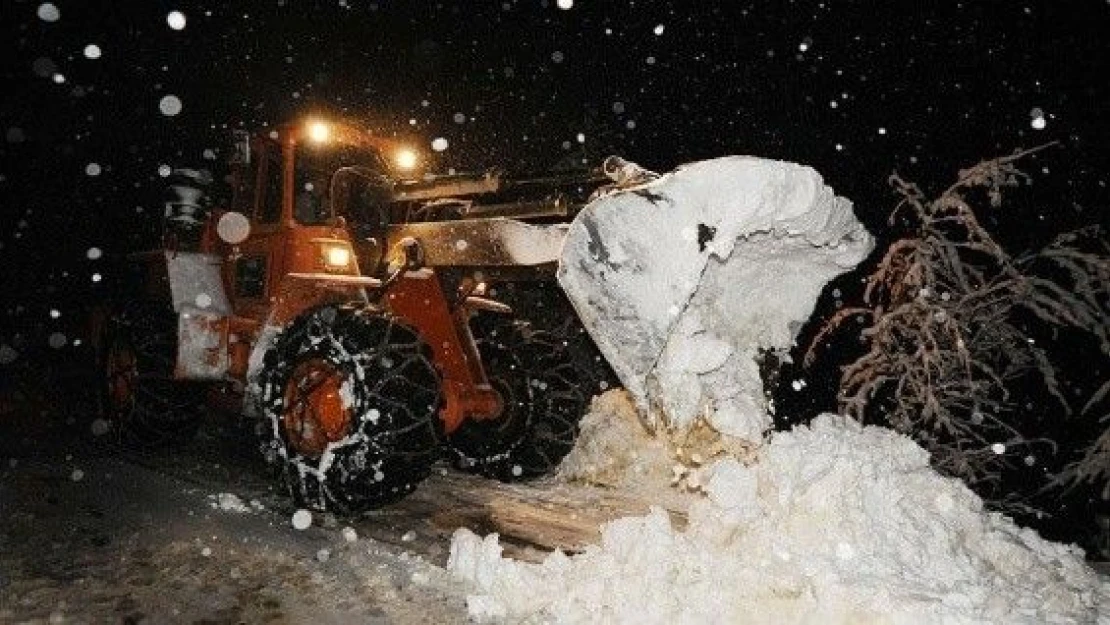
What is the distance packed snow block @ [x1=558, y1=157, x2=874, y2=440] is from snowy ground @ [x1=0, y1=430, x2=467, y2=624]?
1.55 meters

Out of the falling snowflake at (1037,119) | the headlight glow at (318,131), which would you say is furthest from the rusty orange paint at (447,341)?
the falling snowflake at (1037,119)

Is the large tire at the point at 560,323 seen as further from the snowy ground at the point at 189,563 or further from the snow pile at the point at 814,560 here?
the snowy ground at the point at 189,563

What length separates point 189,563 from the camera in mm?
4109

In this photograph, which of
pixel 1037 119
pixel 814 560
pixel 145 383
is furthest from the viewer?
pixel 1037 119

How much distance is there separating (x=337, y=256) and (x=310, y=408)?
1244mm

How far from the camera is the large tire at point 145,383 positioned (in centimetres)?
631

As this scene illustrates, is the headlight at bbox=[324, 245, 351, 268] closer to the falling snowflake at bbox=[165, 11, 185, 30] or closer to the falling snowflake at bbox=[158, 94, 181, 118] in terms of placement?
the falling snowflake at bbox=[165, 11, 185, 30]

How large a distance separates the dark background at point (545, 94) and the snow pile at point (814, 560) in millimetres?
3015

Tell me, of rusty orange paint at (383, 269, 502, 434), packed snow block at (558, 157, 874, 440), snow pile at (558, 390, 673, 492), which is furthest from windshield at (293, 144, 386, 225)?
packed snow block at (558, 157, 874, 440)

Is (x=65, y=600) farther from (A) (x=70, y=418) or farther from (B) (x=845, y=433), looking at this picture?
(A) (x=70, y=418)

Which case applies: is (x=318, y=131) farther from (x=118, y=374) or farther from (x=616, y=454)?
(x=616, y=454)

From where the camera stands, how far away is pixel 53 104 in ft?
75.0

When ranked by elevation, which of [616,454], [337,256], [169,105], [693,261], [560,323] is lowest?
[616,454]

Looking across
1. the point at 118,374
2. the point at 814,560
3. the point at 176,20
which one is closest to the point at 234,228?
the point at 118,374
